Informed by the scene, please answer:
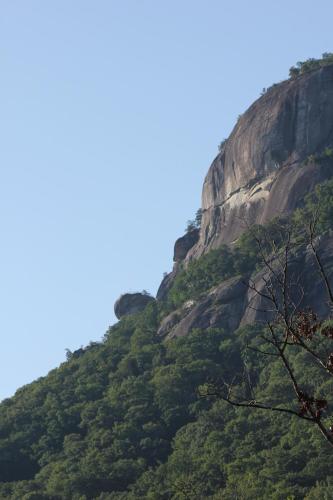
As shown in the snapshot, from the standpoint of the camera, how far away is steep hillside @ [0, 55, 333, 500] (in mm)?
55938

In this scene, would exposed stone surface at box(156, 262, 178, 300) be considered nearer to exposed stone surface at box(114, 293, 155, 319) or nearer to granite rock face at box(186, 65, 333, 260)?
exposed stone surface at box(114, 293, 155, 319)

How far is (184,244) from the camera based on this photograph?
92.7 meters

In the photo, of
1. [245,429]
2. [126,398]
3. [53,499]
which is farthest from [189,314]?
[53,499]

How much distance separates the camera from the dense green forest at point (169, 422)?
54.1 m

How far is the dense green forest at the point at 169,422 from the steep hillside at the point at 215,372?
97mm

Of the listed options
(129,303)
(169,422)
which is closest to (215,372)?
(169,422)

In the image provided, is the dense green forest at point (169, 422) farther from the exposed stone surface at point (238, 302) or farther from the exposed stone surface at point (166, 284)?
the exposed stone surface at point (166, 284)

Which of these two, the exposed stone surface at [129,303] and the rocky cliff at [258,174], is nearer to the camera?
the rocky cliff at [258,174]

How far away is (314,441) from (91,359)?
29.4 meters

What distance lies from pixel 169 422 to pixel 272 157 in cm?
2317

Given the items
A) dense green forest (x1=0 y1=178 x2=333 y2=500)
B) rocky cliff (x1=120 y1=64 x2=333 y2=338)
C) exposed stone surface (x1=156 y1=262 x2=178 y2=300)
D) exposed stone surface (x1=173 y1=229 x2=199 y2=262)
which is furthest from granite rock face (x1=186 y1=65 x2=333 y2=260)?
exposed stone surface (x1=173 y1=229 x2=199 y2=262)

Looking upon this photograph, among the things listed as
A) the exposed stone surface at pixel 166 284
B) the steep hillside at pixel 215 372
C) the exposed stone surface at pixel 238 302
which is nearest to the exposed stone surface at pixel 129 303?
the steep hillside at pixel 215 372

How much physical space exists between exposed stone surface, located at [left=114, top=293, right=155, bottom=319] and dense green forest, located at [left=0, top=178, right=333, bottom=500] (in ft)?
11.1

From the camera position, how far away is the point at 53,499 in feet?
188
